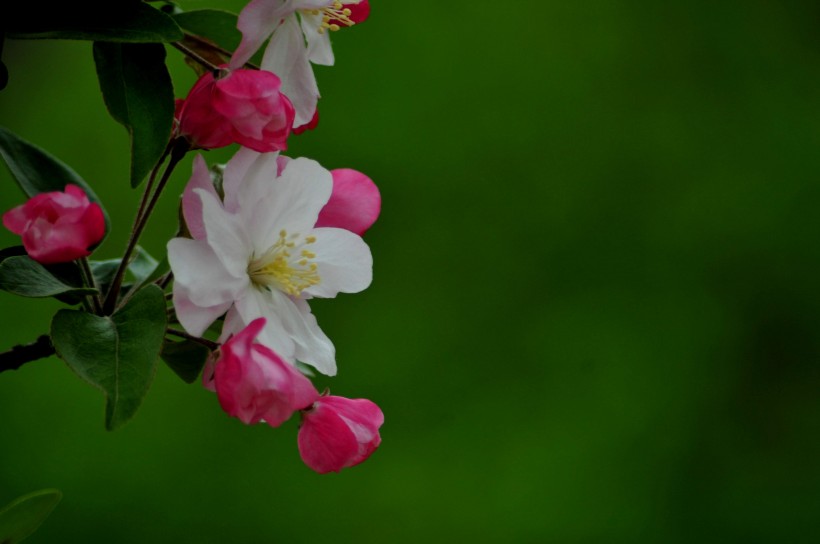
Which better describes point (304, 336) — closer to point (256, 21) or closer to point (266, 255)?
point (266, 255)

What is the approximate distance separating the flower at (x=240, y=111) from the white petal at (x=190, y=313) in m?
0.10

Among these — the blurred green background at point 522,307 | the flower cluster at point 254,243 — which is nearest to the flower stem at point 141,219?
the flower cluster at point 254,243

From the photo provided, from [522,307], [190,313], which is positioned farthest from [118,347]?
[522,307]

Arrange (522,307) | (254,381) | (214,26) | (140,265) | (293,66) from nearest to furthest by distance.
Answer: (254,381) < (293,66) < (214,26) < (140,265) < (522,307)

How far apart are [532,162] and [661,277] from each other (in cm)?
46

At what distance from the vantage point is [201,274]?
53 cm

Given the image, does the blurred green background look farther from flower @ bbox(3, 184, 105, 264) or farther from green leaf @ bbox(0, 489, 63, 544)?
flower @ bbox(3, 184, 105, 264)

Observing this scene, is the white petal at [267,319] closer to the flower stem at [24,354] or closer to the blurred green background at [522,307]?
the flower stem at [24,354]

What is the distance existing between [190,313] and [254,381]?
6cm

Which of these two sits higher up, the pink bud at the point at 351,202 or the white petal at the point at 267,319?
the pink bud at the point at 351,202

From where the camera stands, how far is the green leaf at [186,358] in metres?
0.65

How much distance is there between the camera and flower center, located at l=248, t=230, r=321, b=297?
1.95 ft

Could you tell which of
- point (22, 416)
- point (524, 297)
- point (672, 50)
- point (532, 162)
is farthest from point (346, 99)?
point (22, 416)

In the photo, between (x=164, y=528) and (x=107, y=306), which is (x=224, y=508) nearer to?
(x=164, y=528)
